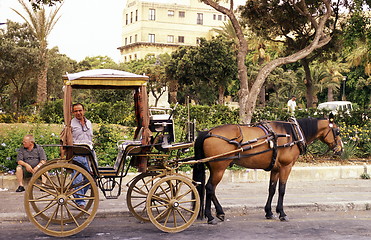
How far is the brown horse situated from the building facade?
104081mm

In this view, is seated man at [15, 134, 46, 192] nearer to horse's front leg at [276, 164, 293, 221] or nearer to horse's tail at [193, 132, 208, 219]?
horse's tail at [193, 132, 208, 219]

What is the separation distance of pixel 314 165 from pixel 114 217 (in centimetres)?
683

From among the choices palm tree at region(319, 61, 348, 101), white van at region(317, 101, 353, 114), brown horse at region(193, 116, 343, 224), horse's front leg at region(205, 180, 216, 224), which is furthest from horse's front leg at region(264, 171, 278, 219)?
palm tree at region(319, 61, 348, 101)

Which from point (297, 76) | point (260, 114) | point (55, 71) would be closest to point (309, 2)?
point (260, 114)

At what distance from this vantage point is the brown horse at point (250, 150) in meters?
8.45

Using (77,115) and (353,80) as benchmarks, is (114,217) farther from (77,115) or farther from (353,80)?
(353,80)

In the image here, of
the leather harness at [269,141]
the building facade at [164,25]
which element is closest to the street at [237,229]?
the leather harness at [269,141]

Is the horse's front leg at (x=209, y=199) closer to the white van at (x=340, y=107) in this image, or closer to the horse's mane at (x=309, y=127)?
the horse's mane at (x=309, y=127)

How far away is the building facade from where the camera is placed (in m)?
114

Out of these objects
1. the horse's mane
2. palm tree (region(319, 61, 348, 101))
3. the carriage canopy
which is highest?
palm tree (region(319, 61, 348, 101))

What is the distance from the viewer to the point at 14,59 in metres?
35.2

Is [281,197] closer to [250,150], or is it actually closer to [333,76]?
[250,150]

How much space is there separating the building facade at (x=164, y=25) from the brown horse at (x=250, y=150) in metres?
104

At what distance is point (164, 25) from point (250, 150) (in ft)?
355
